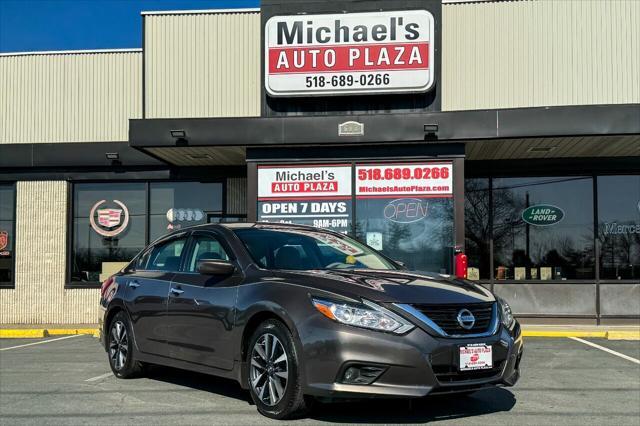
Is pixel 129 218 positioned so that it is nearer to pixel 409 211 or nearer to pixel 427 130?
pixel 409 211

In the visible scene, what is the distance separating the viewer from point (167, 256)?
7020 millimetres

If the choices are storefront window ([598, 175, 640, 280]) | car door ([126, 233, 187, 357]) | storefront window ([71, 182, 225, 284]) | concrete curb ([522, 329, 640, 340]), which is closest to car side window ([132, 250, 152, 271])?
car door ([126, 233, 187, 357])

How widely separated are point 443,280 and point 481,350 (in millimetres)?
771

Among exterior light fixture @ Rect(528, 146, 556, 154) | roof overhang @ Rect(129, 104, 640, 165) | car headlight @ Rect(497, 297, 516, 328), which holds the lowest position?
car headlight @ Rect(497, 297, 516, 328)

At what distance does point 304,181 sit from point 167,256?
19.6 ft

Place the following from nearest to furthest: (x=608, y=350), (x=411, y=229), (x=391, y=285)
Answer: (x=391, y=285) < (x=608, y=350) < (x=411, y=229)

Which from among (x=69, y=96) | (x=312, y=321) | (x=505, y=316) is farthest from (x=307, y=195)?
(x=312, y=321)

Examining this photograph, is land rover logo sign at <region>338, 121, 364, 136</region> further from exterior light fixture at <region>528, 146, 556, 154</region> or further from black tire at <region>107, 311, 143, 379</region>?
black tire at <region>107, 311, 143, 379</region>

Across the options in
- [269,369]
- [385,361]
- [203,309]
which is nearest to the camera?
[385,361]

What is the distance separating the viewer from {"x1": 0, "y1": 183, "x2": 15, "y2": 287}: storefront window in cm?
1497

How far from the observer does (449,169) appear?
1244cm

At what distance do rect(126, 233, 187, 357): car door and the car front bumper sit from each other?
6.90 feet

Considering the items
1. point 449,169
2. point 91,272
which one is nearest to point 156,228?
point 91,272

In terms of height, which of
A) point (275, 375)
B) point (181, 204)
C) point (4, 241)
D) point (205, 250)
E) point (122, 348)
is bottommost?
point (122, 348)
